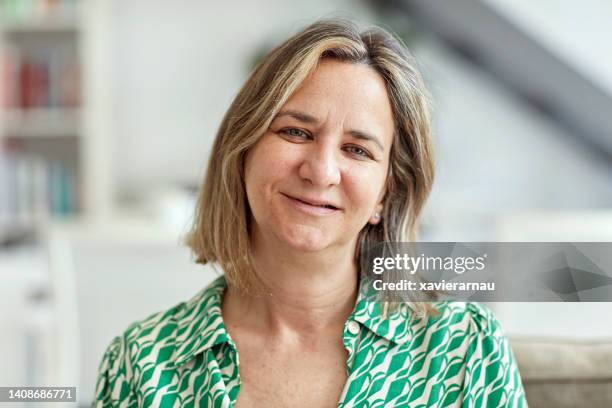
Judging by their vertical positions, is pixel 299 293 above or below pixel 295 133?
below

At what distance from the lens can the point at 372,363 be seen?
106cm

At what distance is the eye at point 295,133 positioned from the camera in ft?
3.37

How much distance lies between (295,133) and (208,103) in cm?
247

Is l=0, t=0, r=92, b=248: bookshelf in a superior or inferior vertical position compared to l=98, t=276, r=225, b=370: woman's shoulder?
superior

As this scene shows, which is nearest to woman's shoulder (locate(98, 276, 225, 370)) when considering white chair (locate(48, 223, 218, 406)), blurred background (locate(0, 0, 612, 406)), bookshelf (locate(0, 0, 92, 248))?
white chair (locate(48, 223, 218, 406))

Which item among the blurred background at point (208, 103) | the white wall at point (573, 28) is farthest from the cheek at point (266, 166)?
the white wall at point (573, 28)

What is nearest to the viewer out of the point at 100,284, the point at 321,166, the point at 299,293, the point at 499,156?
the point at 321,166

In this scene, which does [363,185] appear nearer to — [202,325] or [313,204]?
[313,204]

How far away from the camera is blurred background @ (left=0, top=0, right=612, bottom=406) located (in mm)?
2900

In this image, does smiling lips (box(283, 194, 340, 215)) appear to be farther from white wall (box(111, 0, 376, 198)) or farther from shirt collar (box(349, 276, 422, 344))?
white wall (box(111, 0, 376, 198))

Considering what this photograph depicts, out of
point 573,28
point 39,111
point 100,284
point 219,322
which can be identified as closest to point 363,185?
point 219,322

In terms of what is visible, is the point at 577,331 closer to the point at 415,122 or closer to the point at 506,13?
the point at 415,122

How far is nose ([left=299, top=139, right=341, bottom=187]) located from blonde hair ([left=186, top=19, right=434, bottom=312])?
0.25 feet

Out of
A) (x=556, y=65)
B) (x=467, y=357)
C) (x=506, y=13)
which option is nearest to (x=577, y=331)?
(x=467, y=357)
